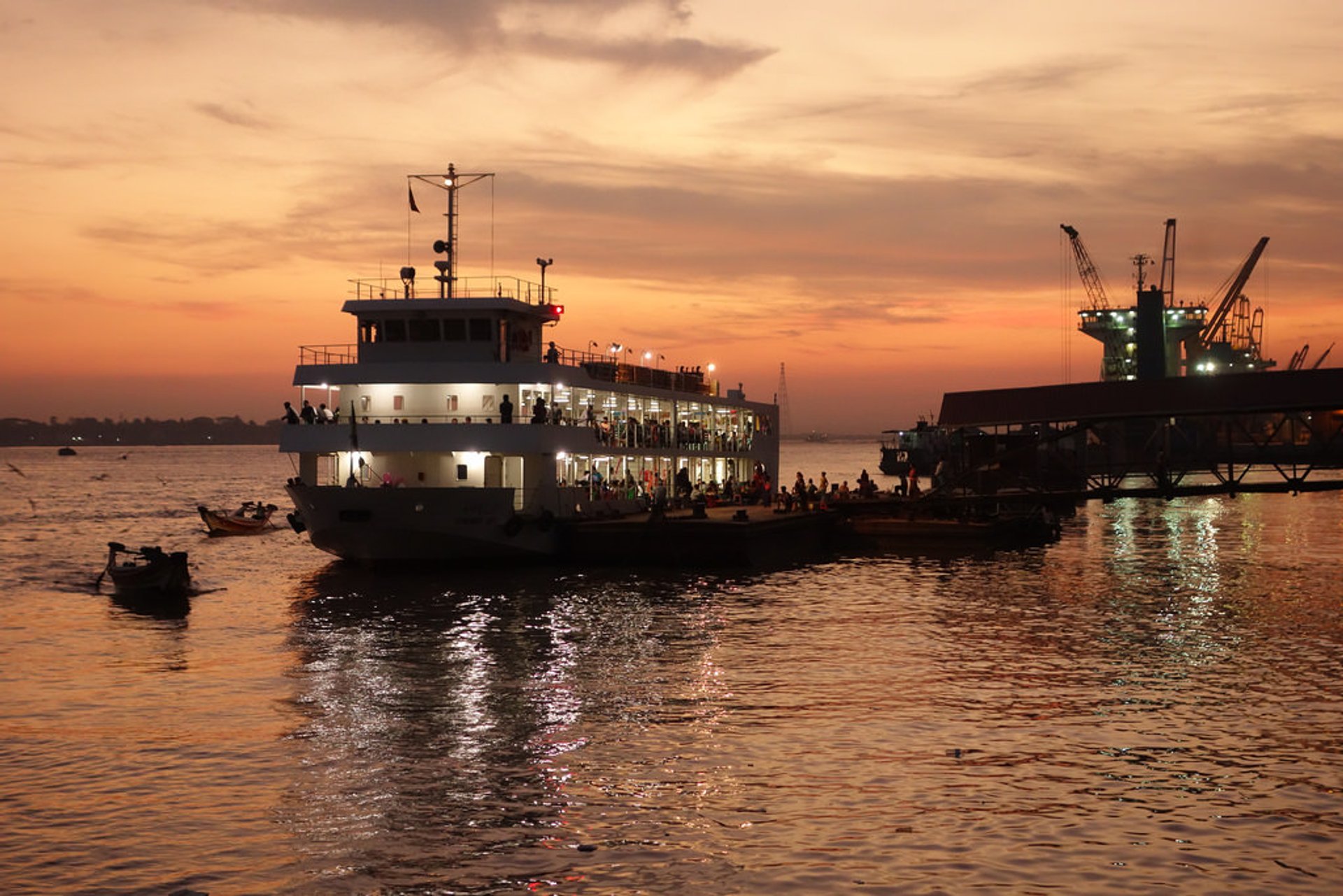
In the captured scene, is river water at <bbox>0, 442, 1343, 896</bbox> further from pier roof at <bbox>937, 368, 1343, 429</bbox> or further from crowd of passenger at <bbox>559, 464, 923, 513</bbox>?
crowd of passenger at <bbox>559, 464, 923, 513</bbox>

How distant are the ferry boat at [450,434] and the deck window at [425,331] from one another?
39 mm

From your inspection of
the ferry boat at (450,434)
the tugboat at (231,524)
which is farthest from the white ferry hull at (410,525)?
the tugboat at (231,524)

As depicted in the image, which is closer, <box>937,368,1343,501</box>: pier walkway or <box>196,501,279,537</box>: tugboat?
<box>937,368,1343,501</box>: pier walkway

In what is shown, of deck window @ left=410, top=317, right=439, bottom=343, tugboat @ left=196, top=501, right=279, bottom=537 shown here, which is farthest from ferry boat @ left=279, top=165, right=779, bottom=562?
tugboat @ left=196, top=501, right=279, bottom=537

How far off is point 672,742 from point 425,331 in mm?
30841

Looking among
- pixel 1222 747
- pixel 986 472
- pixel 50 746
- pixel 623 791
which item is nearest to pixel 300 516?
pixel 50 746

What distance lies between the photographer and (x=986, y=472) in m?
87.1

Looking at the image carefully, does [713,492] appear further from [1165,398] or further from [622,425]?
[1165,398]

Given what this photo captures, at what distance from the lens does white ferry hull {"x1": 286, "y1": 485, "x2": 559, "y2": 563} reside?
46.8 metres

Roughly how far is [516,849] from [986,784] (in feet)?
25.4

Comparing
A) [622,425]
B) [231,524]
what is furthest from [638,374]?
[231,524]

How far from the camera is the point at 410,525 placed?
47250mm

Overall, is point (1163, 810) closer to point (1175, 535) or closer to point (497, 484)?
point (497, 484)

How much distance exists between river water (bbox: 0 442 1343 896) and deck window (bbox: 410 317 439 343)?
9915 millimetres
